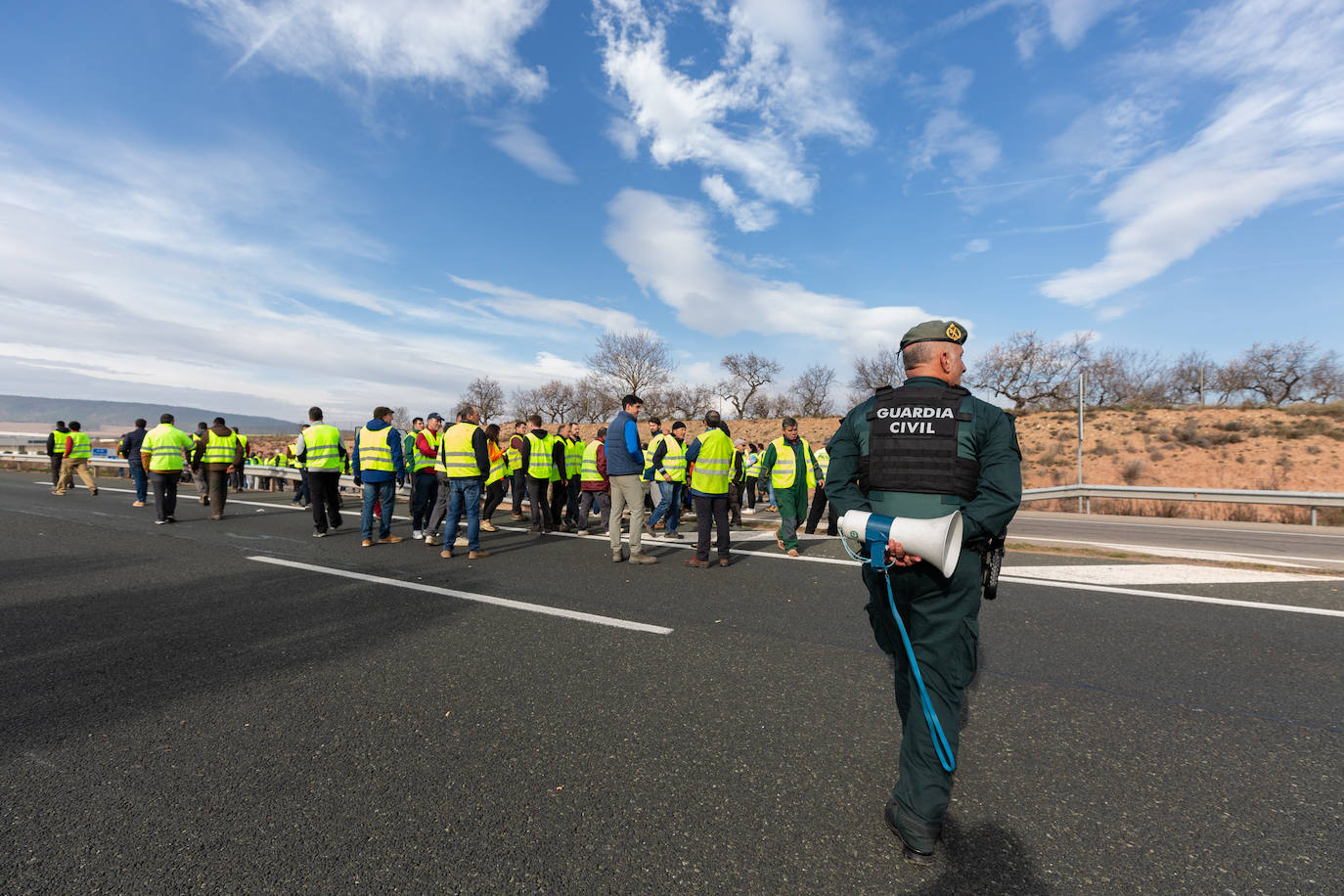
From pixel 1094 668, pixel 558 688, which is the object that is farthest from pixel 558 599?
pixel 1094 668

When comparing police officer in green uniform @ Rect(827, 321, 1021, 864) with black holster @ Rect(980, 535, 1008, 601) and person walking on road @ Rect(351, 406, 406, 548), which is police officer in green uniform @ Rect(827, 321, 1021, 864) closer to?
black holster @ Rect(980, 535, 1008, 601)

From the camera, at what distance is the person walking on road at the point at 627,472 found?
7.63 metres

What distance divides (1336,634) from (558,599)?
20.5ft

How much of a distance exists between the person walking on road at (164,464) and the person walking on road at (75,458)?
6219 millimetres

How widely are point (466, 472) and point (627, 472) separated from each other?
213 centimetres

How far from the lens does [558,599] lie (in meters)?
5.71

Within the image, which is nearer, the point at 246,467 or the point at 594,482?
the point at 594,482

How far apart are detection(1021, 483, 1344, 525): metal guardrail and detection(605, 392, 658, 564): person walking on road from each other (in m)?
8.97

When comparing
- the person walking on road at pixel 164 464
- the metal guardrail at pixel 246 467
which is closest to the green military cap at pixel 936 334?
the metal guardrail at pixel 246 467

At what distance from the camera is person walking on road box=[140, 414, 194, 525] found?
418 inches

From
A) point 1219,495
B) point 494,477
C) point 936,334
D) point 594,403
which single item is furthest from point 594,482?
point 594,403

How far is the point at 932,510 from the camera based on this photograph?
2449 millimetres

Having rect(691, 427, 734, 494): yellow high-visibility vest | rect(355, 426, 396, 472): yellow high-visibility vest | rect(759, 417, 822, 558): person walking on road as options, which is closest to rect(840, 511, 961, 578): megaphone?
rect(691, 427, 734, 494): yellow high-visibility vest

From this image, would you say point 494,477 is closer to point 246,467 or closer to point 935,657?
point 935,657
